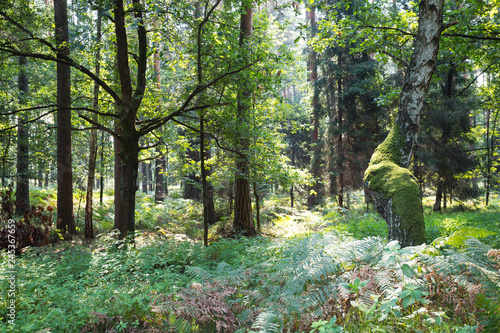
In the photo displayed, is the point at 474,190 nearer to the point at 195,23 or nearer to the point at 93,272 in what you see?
the point at 195,23

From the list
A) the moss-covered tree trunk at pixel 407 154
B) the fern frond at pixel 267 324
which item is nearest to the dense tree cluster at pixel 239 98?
the moss-covered tree trunk at pixel 407 154

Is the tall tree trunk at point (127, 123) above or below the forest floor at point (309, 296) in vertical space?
above

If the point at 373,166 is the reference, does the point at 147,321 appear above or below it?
below

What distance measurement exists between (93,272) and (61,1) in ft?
26.5

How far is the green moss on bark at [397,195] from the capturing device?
13.7 ft

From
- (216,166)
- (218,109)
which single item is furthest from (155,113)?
(216,166)

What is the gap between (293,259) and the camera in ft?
11.9

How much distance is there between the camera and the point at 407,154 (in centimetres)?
488

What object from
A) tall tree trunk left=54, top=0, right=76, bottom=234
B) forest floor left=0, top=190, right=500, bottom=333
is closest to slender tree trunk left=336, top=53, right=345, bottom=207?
forest floor left=0, top=190, right=500, bottom=333

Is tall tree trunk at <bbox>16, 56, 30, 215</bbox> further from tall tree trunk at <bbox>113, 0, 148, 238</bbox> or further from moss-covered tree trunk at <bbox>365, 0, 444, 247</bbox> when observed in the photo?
moss-covered tree trunk at <bbox>365, 0, 444, 247</bbox>

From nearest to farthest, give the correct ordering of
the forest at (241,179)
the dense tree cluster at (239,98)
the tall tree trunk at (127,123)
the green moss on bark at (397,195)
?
the forest at (241,179)
the green moss on bark at (397,195)
the dense tree cluster at (239,98)
the tall tree trunk at (127,123)

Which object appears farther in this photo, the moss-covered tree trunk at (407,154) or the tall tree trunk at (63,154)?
the tall tree trunk at (63,154)

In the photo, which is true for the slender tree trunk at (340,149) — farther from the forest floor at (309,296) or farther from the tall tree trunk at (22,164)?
the tall tree trunk at (22,164)

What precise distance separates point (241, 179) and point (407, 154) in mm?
5509
